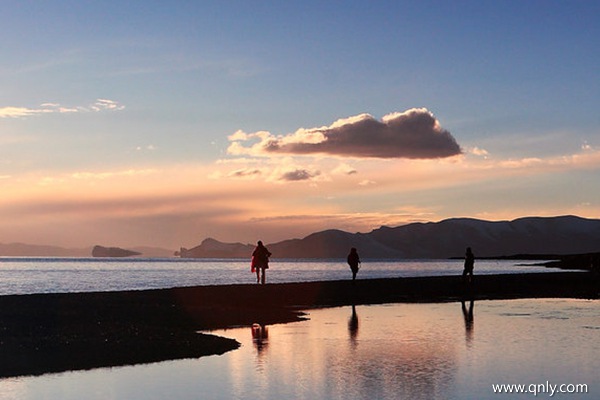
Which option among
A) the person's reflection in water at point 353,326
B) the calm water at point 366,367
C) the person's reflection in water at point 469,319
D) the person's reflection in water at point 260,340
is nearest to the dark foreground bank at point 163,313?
the person's reflection in water at point 260,340

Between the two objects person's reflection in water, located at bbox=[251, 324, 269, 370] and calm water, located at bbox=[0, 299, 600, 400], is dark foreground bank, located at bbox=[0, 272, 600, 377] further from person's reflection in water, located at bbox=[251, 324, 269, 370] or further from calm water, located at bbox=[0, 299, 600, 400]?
calm water, located at bbox=[0, 299, 600, 400]

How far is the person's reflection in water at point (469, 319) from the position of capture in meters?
24.7

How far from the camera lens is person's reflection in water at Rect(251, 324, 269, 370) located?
20.8 meters

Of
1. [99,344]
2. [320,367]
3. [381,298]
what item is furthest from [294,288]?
[320,367]

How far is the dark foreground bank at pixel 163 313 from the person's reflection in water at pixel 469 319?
10.6 feet

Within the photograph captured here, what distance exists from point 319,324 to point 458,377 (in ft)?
45.2

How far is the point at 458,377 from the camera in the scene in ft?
56.7

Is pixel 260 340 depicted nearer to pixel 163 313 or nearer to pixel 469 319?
pixel 163 313

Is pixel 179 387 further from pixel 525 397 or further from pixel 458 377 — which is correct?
pixel 525 397

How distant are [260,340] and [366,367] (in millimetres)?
7160

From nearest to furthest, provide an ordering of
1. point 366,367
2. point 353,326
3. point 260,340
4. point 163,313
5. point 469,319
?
point 366,367 → point 260,340 → point 353,326 → point 469,319 → point 163,313

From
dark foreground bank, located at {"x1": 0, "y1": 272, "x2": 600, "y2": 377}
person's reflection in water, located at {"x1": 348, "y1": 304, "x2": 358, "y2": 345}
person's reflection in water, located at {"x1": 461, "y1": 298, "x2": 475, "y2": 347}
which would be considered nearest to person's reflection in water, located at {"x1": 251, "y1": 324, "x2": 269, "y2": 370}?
dark foreground bank, located at {"x1": 0, "y1": 272, "x2": 600, "y2": 377}

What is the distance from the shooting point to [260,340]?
2536cm

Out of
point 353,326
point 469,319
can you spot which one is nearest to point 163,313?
point 353,326
